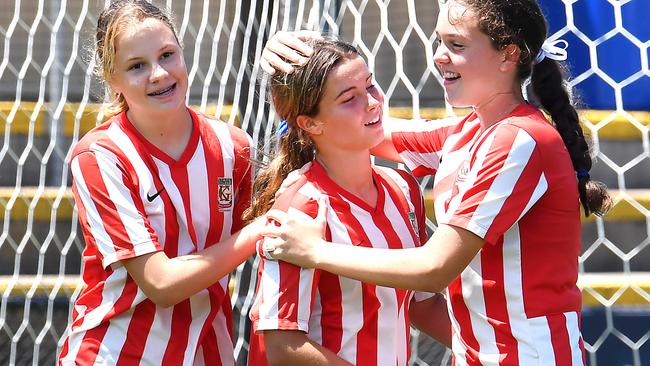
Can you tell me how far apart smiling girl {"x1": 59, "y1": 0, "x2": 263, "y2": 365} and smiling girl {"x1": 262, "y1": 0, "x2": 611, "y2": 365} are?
171 mm

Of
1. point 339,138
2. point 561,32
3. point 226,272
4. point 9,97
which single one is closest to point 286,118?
point 339,138

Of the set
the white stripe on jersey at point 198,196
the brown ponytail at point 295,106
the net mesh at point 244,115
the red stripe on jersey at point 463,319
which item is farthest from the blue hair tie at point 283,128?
the net mesh at point 244,115

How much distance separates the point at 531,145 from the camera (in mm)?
1125

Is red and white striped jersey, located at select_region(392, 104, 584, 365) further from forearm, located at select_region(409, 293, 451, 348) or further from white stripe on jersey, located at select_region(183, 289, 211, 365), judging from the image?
white stripe on jersey, located at select_region(183, 289, 211, 365)

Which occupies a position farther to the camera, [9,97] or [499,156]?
[9,97]

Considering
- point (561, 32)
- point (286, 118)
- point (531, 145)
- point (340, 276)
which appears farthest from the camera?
point (561, 32)

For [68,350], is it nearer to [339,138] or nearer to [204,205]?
[204,205]

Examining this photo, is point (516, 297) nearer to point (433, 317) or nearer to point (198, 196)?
point (433, 317)

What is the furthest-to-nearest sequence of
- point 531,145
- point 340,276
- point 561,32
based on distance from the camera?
point 561,32 → point 340,276 → point 531,145

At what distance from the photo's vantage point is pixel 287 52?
1295 millimetres

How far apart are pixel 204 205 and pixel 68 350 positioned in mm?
297

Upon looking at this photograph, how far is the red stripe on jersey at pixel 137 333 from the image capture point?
4.28 ft

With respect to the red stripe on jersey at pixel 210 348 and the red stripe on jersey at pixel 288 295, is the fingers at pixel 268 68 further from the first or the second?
the red stripe on jersey at pixel 210 348

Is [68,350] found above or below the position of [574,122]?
below
